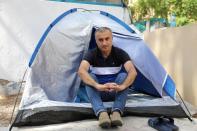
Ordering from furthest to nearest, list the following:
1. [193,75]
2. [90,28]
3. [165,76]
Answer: [193,75] → [90,28] → [165,76]

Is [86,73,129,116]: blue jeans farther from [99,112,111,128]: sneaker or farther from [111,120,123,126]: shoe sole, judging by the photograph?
[111,120,123,126]: shoe sole

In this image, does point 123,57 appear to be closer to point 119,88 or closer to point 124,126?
point 119,88

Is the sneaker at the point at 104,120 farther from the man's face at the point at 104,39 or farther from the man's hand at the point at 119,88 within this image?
the man's face at the point at 104,39

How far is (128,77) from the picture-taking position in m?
4.56

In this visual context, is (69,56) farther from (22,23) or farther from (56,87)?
(22,23)

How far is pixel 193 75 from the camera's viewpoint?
614 centimetres

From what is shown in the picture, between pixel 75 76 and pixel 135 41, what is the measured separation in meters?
0.94

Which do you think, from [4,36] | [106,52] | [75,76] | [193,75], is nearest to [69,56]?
[75,76]

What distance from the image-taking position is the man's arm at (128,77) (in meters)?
4.45

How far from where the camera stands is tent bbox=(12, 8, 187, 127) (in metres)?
4.50

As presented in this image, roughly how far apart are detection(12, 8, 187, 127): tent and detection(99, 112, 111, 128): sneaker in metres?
0.36

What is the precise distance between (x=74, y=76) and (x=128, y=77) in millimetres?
1123

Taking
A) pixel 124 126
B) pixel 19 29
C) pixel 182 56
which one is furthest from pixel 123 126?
pixel 19 29

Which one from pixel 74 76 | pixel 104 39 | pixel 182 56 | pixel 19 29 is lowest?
pixel 182 56
